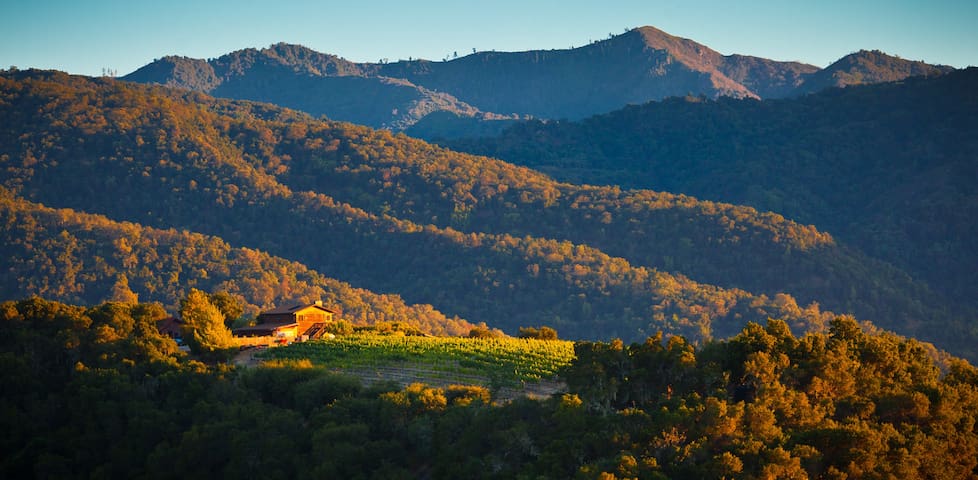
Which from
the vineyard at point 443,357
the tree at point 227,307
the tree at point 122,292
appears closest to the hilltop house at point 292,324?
the tree at point 227,307

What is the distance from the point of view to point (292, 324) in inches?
2847

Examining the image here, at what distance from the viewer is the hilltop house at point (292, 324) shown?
70250 mm

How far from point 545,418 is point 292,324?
29.6 metres

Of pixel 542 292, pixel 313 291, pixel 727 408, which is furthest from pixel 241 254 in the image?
pixel 727 408

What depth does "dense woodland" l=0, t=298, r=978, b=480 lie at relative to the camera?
42031 mm

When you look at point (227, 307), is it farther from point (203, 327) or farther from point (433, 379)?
point (433, 379)

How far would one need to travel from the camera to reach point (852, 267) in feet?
600

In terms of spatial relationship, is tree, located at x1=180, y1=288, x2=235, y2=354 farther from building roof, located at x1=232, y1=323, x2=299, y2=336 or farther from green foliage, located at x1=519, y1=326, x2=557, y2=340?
green foliage, located at x1=519, y1=326, x2=557, y2=340

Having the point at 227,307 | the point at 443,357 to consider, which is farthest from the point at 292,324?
the point at 443,357

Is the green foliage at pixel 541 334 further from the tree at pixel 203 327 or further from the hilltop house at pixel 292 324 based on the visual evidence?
the tree at pixel 203 327

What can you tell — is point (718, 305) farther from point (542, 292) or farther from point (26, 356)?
point (26, 356)

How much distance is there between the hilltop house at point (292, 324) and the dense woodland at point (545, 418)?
10480 millimetres

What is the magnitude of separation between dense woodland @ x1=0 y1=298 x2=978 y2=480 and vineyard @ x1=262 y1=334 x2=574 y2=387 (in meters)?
4.21

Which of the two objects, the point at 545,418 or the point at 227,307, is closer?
the point at 545,418
